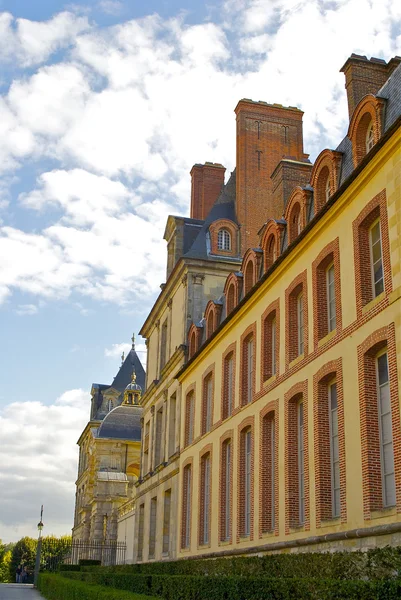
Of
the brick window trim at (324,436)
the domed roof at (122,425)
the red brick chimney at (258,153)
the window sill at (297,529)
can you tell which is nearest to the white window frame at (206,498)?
the window sill at (297,529)

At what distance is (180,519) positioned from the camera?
25.3m

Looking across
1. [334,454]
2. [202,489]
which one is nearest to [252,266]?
[202,489]

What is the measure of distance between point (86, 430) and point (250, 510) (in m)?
54.2

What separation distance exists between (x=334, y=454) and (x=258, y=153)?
19.8 metres

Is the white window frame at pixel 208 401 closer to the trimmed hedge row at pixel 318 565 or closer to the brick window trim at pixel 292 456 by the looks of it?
the trimmed hedge row at pixel 318 565

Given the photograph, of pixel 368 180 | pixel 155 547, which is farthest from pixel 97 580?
pixel 368 180

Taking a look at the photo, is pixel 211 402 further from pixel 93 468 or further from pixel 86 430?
pixel 86 430

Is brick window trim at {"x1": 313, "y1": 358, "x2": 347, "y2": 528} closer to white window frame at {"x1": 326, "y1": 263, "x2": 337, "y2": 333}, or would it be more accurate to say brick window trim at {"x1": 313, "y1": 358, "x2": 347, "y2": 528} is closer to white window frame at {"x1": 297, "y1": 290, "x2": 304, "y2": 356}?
white window frame at {"x1": 326, "y1": 263, "x2": 337, "y2": 333}

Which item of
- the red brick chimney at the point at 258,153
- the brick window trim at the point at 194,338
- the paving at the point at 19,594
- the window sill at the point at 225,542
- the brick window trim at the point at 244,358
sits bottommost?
the paving at the point at 19,594

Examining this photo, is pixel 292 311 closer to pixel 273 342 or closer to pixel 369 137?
pixel 273 342

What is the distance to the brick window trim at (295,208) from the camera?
1806cm

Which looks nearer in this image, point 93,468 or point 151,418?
point 151,418

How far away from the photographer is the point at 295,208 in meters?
18.8

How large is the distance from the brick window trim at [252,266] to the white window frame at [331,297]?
18.5 ft
